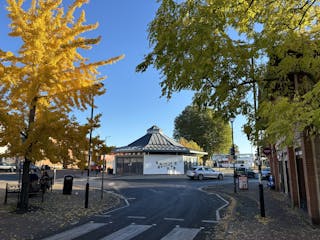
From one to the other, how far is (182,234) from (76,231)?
350cm

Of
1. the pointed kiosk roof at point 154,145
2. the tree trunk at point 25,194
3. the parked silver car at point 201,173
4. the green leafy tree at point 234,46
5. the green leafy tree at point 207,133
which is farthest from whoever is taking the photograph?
the green leafy tree at point 207,133

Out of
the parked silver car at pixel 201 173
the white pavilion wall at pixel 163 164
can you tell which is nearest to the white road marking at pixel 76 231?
the parked silver car at pixel 201 173

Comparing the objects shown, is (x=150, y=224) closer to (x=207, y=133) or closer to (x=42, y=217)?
(x=42, y=217)

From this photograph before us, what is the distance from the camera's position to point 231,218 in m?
10.9

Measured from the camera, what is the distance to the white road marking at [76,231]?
Answer: 8.25 metres

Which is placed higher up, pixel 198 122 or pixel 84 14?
pixel 198 122

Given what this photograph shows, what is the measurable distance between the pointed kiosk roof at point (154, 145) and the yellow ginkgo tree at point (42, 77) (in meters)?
29.8

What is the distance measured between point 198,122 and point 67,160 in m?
56.8

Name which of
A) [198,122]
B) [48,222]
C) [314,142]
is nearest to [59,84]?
[48,222]

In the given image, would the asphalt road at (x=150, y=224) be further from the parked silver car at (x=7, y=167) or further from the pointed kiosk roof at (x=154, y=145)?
the parked silver car at (x=7, y=167)

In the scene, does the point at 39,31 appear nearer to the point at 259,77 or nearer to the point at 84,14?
the point at 84,14

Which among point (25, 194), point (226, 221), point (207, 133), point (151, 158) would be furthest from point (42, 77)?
point (207, 133)

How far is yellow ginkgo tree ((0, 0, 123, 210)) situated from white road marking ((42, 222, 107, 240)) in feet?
10.6

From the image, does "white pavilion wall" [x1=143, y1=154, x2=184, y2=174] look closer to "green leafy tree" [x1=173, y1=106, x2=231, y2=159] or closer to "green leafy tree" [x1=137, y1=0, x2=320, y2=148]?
"green leafy tree" [x1=173, y1=106, x2=231, y2=159]
